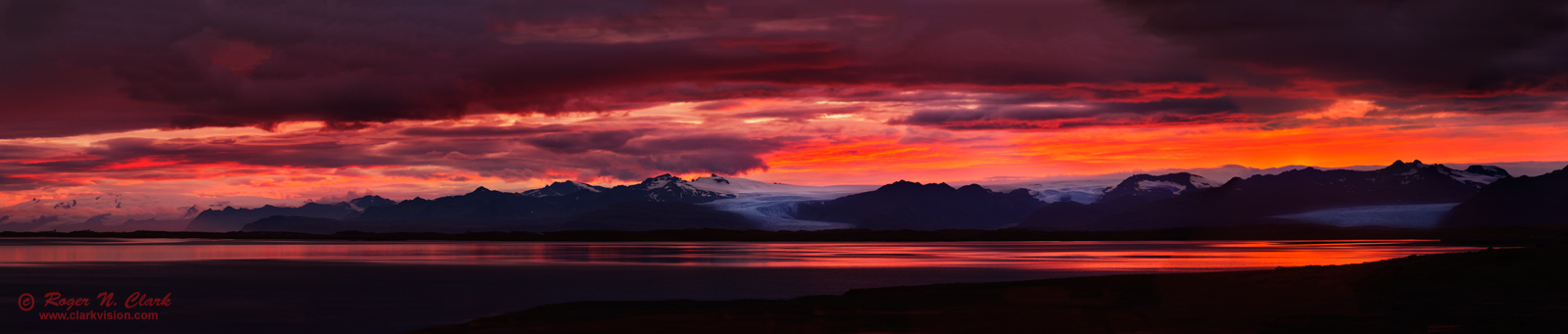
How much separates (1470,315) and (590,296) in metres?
36.3

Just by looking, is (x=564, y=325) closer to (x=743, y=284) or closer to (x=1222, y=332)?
(x=1222, y=332)

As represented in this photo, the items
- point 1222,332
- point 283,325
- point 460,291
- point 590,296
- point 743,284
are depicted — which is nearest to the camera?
point 1222,332

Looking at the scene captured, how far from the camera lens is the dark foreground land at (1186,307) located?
35.5m

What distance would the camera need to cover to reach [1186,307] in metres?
42.2

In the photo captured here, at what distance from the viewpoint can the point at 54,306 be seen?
46750 mm

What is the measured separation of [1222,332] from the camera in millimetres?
33125

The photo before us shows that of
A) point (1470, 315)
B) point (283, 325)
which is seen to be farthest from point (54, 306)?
point (1470, 315)

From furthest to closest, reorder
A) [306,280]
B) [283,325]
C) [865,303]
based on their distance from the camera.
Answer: [306,280] → [865,303] → [283,325]

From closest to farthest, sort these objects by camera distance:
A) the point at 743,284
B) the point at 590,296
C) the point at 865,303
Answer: the point at 865,303, the point at 590,296, the point at 743,284

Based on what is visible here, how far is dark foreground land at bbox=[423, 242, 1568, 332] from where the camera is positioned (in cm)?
3550

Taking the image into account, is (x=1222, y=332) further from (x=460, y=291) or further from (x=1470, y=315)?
(x=460, y=291)

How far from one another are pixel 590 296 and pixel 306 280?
26714mm

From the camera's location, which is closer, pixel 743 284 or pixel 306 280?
pixel 743 284

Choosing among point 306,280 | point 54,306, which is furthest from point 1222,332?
point 306,280
